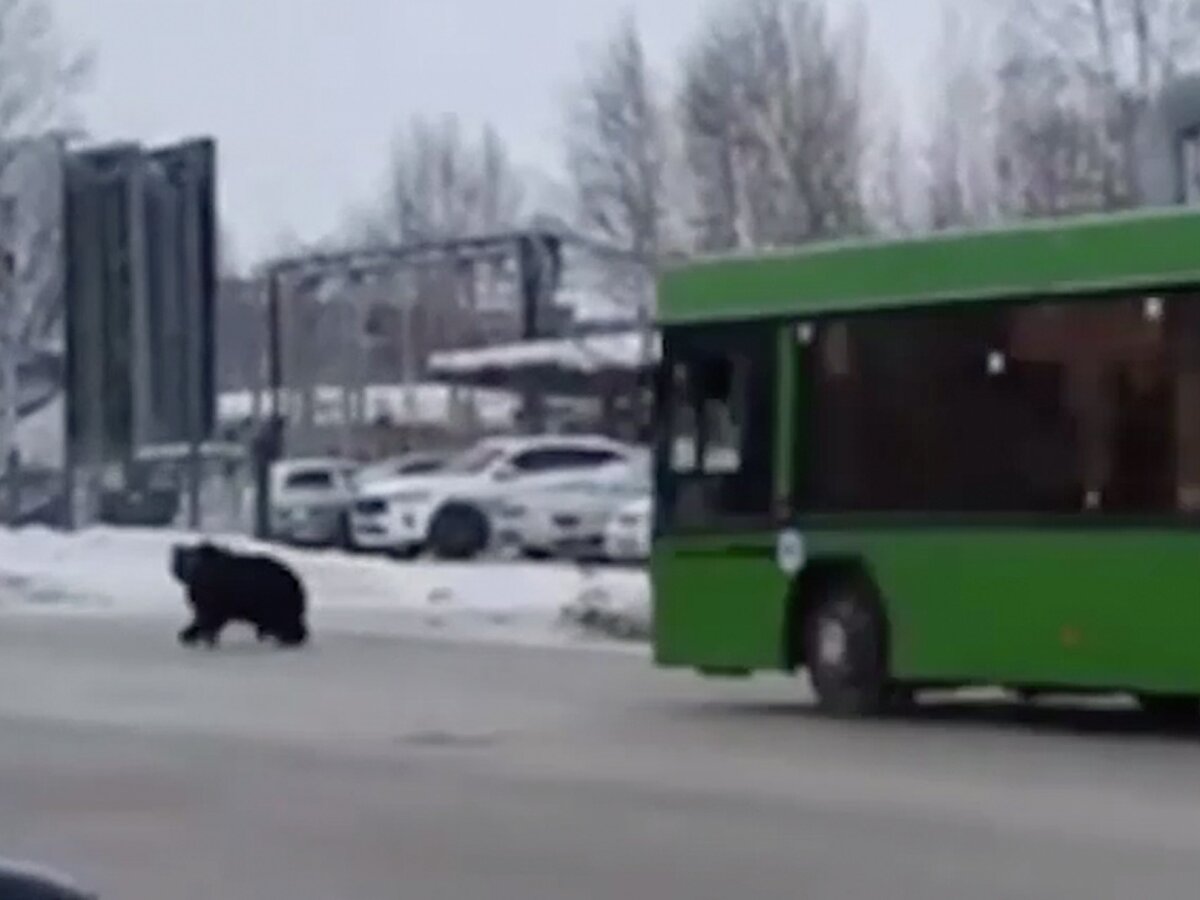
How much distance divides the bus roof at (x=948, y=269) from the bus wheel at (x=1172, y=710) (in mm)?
2592

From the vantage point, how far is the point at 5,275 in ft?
227

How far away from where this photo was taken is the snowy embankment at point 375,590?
34188 millimetres

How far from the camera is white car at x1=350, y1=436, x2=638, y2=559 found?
168ft

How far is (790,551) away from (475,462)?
103ft

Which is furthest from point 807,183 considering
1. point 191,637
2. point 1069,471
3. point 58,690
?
point 1069,471

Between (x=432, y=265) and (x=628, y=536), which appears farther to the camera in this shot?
(x=432, y=265)

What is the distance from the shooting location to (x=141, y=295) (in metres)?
47.4

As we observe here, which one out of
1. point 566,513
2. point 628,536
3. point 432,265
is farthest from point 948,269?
point 432,265

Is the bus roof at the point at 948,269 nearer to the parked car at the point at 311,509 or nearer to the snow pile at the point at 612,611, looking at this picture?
the snow pile at the point at 612,611

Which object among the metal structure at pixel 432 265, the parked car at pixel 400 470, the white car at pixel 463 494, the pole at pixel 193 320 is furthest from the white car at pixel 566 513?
the metal structure at pixel 432 265

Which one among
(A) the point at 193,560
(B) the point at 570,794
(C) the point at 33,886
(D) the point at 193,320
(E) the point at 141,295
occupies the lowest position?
(B) the point at 570,794

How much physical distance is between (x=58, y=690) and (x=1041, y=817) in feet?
37.3

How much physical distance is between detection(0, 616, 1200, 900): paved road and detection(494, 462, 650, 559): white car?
23.0 m

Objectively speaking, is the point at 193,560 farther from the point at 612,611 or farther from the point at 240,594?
the point at 612,611
